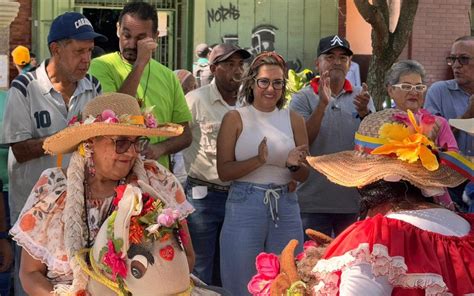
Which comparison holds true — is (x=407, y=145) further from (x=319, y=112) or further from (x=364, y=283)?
(x=319, y=112)

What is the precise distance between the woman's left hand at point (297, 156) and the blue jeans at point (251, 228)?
8.8 inches

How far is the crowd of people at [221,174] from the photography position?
150 inches

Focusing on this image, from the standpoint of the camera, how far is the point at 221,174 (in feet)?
21.7

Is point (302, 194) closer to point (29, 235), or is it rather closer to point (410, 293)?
point (29, 235)

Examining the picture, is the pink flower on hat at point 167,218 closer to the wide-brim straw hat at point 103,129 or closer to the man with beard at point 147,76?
the wide-brim straw hat at point 103,129

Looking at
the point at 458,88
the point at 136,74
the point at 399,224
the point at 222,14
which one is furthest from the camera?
the point at 222,14

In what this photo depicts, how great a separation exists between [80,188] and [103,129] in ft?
1.02

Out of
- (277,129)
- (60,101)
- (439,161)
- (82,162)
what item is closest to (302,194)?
(277,129)

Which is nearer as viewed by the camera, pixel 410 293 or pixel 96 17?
pixel 410 293

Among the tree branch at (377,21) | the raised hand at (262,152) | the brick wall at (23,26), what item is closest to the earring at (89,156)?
the raised hand at (262,152)

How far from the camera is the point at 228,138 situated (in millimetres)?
6605

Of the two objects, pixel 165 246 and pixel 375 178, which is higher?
pixel 375 178

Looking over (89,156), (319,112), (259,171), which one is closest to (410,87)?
(319,112)

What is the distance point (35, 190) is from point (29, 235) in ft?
0.79
